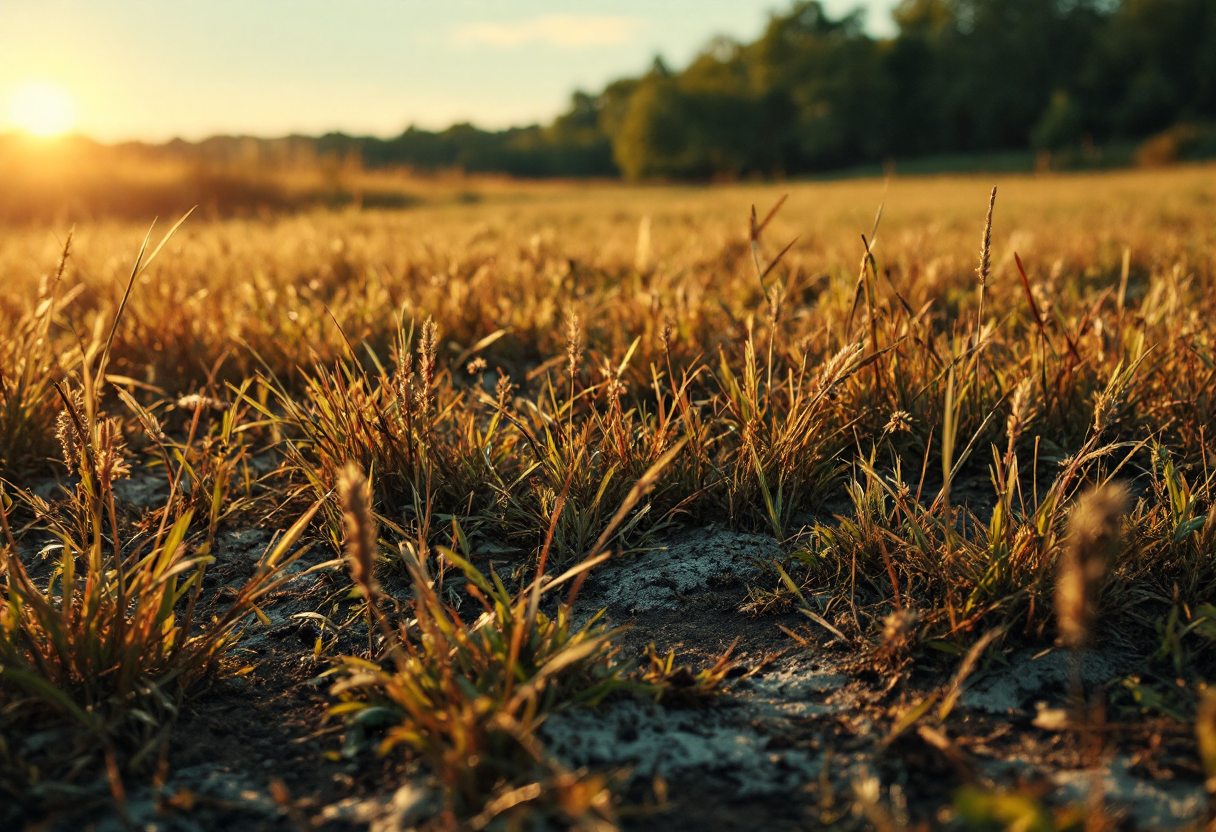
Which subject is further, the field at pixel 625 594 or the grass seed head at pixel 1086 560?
the field at pixel 625 594

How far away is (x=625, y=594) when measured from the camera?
151cm

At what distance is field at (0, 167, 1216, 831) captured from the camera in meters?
0.96

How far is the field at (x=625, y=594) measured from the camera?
96 cm

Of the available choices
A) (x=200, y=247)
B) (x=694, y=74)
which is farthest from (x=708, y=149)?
(x=200, y=247)

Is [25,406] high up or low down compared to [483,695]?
up

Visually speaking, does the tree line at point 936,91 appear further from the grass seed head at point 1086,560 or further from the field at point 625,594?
the grass seed head at point 1086,560

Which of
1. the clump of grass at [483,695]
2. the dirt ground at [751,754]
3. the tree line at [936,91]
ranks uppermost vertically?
the tree line at [936,91]

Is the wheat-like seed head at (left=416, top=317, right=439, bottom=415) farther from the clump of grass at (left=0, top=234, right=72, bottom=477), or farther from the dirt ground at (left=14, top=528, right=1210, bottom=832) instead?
the clump of grass at (left=0, top=234, right=72, bottom=477)

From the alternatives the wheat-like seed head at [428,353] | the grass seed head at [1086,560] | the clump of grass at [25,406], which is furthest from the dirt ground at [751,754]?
the clump of grass at [25,406]

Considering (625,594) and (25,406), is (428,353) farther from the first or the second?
(25,406)

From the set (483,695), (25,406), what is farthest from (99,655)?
(25,406)

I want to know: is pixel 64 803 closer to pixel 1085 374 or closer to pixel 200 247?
pixel 1085 374

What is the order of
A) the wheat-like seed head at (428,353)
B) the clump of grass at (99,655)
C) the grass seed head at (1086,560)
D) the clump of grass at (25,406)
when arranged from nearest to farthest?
the grass seed head at (1086,560)
the clump of grass at (99,655)
the wheat-like seed head at (428,353)
the clump of grass at (25,406)

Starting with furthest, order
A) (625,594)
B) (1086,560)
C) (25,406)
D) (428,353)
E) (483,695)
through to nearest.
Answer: (25,406)
(625,594)
(428,353)
(483,695)
(1086,560)
